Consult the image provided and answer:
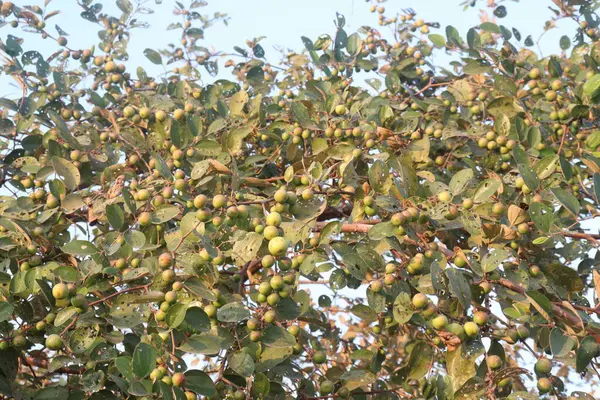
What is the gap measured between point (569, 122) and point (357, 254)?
1.35 meters

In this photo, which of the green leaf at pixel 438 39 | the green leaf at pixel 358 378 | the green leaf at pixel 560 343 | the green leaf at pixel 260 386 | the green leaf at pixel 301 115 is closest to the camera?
the green leaf at pixel 560 343

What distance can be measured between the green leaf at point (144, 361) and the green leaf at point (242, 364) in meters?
0.26

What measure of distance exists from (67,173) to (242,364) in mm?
1086

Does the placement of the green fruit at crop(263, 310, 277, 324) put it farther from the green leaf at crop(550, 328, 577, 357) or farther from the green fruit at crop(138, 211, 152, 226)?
Result: the green leaf at crop(550, 328, 577, 357)

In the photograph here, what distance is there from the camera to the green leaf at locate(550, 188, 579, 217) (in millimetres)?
2143

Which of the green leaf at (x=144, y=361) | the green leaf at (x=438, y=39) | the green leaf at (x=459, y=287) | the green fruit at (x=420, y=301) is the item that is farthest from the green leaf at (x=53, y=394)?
the green leaf at (x=438, y=39)

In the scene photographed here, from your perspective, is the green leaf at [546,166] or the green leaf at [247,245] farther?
the green leaf at [546,166]

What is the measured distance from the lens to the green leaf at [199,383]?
1.88 meters

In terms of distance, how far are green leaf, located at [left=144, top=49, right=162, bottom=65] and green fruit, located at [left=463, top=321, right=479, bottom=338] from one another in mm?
2622

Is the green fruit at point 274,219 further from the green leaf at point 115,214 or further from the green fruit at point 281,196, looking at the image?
the green leaf at point 115,214

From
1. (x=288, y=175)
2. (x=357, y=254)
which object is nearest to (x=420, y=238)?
(x=357, y=254)

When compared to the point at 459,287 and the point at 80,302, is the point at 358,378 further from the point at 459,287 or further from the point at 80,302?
the point at 80,302

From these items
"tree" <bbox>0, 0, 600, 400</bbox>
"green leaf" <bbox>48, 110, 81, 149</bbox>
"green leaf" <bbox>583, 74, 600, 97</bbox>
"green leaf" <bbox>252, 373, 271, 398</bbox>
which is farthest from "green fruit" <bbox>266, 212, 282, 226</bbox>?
"green leaf" <bbox>583, 74, 600, 97</bbox>

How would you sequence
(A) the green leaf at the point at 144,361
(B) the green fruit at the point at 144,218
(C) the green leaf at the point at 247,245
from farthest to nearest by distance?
(B) the green fruit at the point at 144,218 < (C) the green leaf at the point at 247,245 < (A) the green leaf at the point at 144,361
